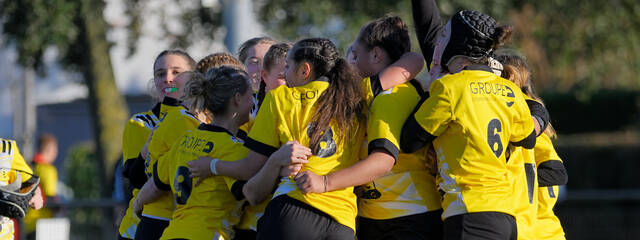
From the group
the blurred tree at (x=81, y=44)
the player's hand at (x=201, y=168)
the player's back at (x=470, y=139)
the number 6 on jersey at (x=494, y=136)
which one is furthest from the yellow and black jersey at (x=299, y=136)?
the blurred tree at (x=81, y=44)

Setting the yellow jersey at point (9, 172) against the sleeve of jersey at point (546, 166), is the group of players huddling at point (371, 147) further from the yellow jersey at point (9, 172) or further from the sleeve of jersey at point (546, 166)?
the yellow jersey at point (9, 172)

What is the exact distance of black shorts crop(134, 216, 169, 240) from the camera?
4832 millimetres

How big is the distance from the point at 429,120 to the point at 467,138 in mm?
198

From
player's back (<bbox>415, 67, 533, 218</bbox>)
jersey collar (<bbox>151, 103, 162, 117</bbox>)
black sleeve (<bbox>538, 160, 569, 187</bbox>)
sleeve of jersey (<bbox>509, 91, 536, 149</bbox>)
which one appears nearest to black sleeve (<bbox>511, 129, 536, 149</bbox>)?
sleeve of jersey (<bbox>509, 91, 536, 149</bbox>)

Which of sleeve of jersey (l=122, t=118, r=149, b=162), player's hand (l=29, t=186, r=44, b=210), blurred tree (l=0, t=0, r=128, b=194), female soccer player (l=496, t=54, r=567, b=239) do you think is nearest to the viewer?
female soccer player (l=496, t=54, r=567, b=239)

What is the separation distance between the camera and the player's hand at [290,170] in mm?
3986

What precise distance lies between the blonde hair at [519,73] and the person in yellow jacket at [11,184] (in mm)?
3150

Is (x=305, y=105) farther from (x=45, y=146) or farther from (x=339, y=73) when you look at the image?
(x=45, y=146)

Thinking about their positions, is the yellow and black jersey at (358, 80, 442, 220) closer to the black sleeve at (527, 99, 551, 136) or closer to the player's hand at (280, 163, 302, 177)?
the player's hand at (280, 163, 302, 177)

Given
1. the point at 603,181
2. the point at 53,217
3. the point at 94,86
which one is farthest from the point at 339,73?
the point at 603,181

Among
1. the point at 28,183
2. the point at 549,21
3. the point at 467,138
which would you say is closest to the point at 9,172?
the point at 28,183

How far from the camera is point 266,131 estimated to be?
4.09m

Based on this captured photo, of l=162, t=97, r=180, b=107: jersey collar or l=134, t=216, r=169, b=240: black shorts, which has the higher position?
l=162, t=97, r=180, b=107: jersey collar

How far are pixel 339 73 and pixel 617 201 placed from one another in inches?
429
